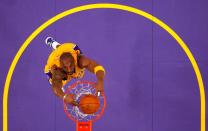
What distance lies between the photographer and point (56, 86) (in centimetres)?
448

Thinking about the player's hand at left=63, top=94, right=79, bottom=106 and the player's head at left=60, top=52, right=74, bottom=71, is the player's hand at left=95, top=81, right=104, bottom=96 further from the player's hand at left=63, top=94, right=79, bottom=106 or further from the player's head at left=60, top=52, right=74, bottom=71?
the player's head at left=60, top=52, right=74, bottom=71

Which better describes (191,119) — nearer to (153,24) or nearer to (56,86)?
(153,24)

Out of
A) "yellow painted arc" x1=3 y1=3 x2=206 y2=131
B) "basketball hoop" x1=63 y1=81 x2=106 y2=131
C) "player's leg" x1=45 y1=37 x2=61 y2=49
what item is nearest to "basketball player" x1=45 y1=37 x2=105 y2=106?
"player's leg" x1=45 y1=37 x2=61 y2=49

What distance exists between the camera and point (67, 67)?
14.0 feet

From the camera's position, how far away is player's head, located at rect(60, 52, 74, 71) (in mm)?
4215

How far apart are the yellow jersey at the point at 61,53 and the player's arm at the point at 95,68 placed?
0.26 feet

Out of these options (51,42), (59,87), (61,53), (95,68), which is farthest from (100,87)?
(51,42)

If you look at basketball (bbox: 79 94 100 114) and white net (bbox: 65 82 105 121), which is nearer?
basketball (bbox: 79 94 100 114)

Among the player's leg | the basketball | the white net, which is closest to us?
the basketball

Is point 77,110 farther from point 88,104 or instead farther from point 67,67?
point 67,67

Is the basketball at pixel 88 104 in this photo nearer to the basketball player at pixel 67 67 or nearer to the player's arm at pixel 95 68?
the basketball player at pixel 67 67

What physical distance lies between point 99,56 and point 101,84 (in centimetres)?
43

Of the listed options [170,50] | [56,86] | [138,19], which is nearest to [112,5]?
[138,19]

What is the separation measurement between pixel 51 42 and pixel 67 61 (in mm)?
637
